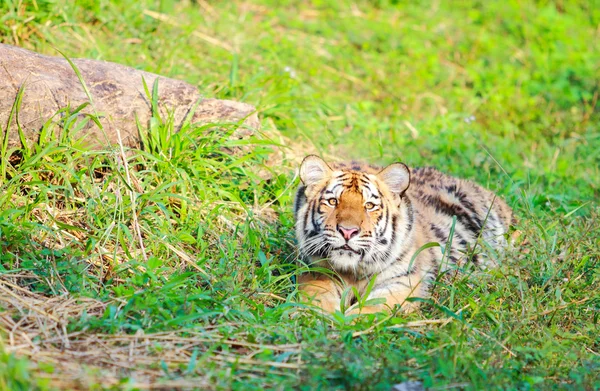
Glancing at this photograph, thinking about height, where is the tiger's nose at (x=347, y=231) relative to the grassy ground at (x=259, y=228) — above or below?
above

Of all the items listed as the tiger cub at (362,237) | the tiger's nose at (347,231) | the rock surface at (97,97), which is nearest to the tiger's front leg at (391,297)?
the tiger cub at (362,237)

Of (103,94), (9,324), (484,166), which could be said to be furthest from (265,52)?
(9,324)

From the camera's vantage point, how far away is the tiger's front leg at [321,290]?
4.52m

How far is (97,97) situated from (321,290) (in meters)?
2.11

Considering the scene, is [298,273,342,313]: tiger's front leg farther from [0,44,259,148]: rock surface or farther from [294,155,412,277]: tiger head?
[0,44,259,148]: rock surface

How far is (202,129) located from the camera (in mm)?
5402

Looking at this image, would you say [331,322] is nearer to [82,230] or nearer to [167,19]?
[82,230]

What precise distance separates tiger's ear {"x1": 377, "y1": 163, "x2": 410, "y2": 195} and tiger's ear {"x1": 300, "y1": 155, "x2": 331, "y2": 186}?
0.35 meters

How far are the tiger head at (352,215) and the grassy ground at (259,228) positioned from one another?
0.36m

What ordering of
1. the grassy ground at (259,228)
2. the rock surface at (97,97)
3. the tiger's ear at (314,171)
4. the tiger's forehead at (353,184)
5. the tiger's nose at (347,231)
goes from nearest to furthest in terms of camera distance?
the grassy ground at (259,228) < the tiger's nose at (347,231) < the tiger's forehead at (353,184) < the tiger's ear at (314,171) < the rock surface at (97,97)

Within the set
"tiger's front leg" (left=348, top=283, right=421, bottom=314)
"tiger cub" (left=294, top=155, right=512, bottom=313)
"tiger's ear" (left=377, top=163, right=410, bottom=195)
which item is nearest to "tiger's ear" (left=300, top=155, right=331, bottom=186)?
"tiger cub" (left=294, top=155, right=512, bottom=313)

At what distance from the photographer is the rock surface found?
4.96 meters

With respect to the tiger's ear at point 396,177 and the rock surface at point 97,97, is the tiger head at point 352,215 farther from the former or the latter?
the rock surface at point 97,97

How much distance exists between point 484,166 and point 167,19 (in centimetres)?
358
